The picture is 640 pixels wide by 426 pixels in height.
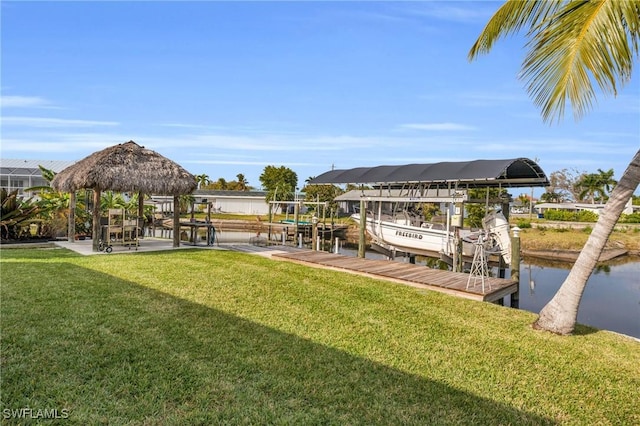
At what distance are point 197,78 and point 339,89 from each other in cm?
594

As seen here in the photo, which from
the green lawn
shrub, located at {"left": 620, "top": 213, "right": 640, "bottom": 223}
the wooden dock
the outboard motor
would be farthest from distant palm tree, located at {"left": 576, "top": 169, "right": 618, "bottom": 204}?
the green lawn

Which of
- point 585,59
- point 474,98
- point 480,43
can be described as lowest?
point 585,59

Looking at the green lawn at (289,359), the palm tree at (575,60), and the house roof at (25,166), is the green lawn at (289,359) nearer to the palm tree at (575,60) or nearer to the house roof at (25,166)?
the palm tree at (575,60)

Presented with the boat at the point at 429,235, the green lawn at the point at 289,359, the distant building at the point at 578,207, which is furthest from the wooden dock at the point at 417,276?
the distant building at the point at 578,207

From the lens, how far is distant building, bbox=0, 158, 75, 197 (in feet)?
125

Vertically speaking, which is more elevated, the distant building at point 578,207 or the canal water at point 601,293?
the distant building at point 578,207

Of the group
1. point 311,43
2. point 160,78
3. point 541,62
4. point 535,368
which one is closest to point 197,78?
point 160,78

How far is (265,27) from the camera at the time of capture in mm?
12211

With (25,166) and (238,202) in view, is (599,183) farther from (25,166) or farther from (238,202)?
(25,166)

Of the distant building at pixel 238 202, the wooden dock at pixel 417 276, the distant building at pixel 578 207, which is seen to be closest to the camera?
the wooden dock at pixel 417 276

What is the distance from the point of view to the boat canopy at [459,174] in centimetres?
1116

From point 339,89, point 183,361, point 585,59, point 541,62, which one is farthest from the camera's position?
point 339,89

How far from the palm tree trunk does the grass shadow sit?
2.80 m

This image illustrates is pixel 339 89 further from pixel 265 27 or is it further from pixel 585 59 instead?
pixel 585 59
